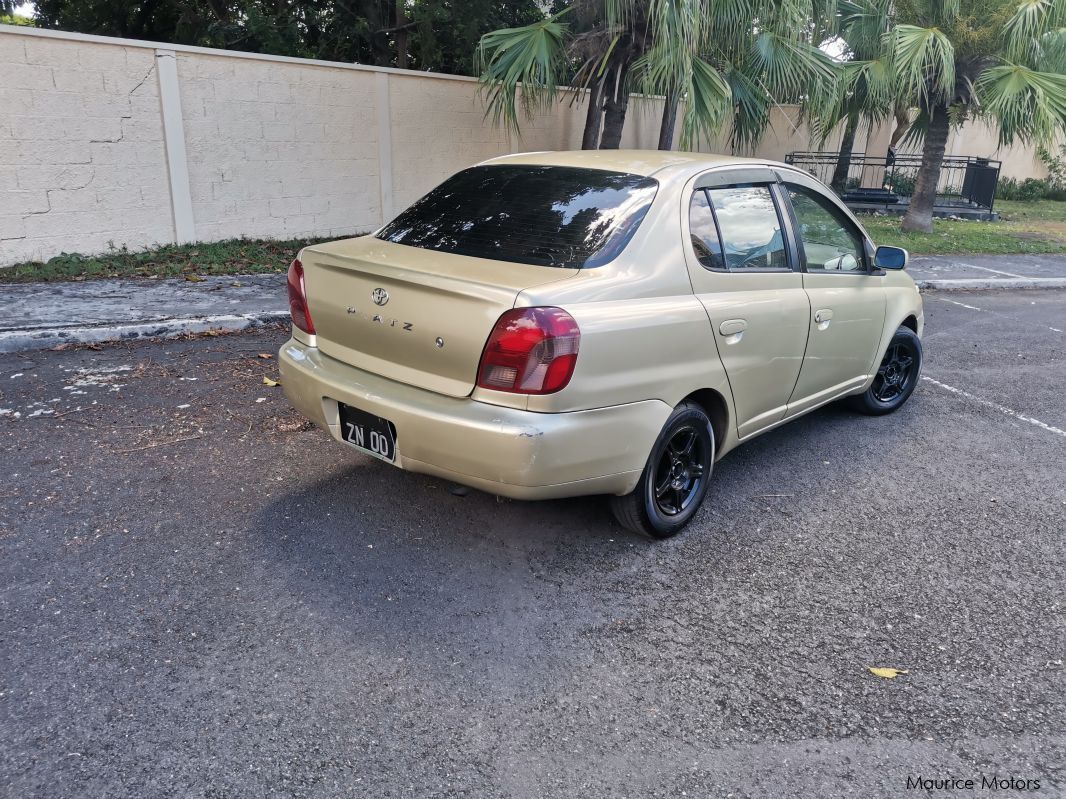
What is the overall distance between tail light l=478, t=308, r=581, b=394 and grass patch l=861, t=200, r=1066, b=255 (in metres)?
11.3

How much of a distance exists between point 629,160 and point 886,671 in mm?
2529

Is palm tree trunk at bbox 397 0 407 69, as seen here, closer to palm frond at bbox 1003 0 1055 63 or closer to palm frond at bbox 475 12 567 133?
palm frond at bbox 475 12 567 133

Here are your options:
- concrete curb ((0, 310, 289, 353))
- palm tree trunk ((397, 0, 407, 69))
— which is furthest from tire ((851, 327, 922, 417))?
palm tree trunk ((397, 0, 407, 69))

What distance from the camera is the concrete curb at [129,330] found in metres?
6.18

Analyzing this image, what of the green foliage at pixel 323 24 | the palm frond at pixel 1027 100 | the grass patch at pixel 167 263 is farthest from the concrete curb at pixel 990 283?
the green foliage at pixel 323 24

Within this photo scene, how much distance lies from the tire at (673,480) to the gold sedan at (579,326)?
0.01m

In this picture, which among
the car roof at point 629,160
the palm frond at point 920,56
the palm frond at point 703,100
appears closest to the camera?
the car roof at point 629,160

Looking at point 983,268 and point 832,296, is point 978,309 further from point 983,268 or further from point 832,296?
point 832,296

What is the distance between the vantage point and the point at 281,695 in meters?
2.70

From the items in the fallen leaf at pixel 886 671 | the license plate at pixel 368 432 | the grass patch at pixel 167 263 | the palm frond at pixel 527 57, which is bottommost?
the fallen leaf at pixel 886 671

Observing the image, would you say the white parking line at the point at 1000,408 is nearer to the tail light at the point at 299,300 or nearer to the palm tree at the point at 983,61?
the tail light at the point at 299,300

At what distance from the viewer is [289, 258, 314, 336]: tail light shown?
3.88 m

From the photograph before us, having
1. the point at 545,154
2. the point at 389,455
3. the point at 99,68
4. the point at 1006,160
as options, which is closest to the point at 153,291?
the point at 99,68

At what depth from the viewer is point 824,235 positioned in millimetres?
4730
